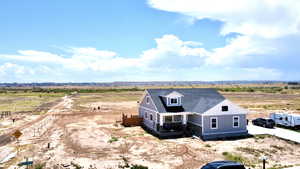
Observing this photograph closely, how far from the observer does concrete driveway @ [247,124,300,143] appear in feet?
78.6

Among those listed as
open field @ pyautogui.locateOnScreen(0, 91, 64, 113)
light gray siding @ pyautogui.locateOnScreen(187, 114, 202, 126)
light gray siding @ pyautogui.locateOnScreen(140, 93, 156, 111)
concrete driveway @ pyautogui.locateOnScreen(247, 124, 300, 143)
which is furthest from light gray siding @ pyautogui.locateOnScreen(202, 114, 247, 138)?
open field @ pyautogui.locateOnScreen(0, 91, 64, 113)

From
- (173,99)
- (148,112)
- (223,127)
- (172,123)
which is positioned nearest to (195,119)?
(172,123)

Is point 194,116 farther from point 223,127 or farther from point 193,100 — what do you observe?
point 223,127

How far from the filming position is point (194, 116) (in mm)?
26078

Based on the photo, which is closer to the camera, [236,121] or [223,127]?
[223,127]

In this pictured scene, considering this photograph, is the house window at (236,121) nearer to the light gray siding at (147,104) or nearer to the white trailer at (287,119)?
the white trailer at (287,119)

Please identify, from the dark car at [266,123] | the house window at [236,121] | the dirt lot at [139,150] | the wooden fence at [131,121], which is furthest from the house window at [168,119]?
the dark car at [266,123]

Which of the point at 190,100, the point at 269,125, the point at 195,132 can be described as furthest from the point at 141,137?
the point at 269,125

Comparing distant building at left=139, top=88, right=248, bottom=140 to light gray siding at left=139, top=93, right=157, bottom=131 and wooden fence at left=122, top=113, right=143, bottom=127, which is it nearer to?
light gray siding at left=139, top=93, right=157, bottom=131

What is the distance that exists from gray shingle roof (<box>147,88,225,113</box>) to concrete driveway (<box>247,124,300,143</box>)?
5577 millimetres

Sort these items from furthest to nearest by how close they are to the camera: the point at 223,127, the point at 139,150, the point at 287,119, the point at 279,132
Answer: the point at 287,119, the point at 279,132, the point at 223,127, the point at 139,150

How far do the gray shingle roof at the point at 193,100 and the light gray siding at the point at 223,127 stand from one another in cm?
142

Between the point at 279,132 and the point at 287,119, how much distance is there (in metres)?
3.68

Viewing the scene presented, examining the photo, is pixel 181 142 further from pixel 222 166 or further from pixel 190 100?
pixel 222 166
